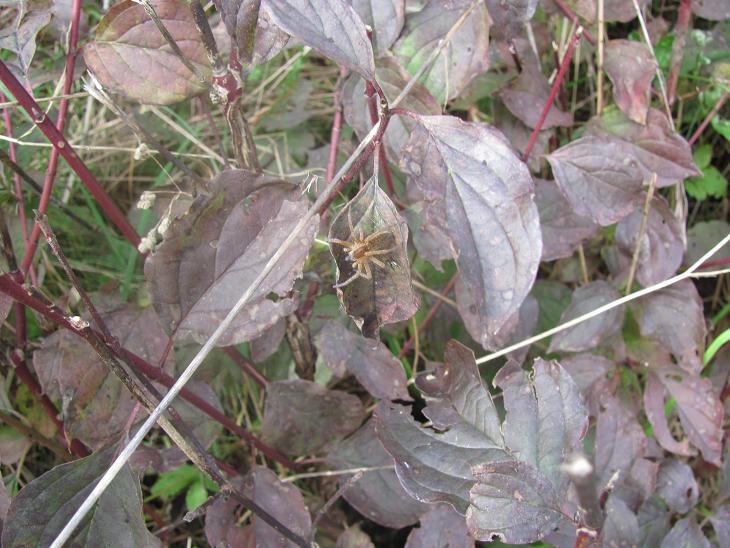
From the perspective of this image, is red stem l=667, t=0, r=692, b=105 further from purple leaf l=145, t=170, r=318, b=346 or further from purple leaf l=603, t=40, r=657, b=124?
purple leaf l=145, t=170, r=318, b=346

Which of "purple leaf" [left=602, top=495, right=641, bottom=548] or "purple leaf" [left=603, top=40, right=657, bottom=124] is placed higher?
"purple leaf" [left=603, top=40, right=657, bottom=124]

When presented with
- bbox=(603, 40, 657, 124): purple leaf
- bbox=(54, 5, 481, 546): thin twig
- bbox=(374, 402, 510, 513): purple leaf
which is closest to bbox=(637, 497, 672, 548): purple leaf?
bbox=(374, 402, 510, 513): purple leaf

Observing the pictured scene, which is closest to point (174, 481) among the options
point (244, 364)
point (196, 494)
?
point (196, 494)

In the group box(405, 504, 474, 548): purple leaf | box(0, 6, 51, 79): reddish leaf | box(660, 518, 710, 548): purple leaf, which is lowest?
box(660, 518, 710, 548): purple leaf

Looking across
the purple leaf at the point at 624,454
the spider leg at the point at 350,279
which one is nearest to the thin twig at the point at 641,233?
the purple leaf at the point at 624,454

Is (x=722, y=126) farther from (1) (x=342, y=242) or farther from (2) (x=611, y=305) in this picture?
(1) (x=342, y=242)
